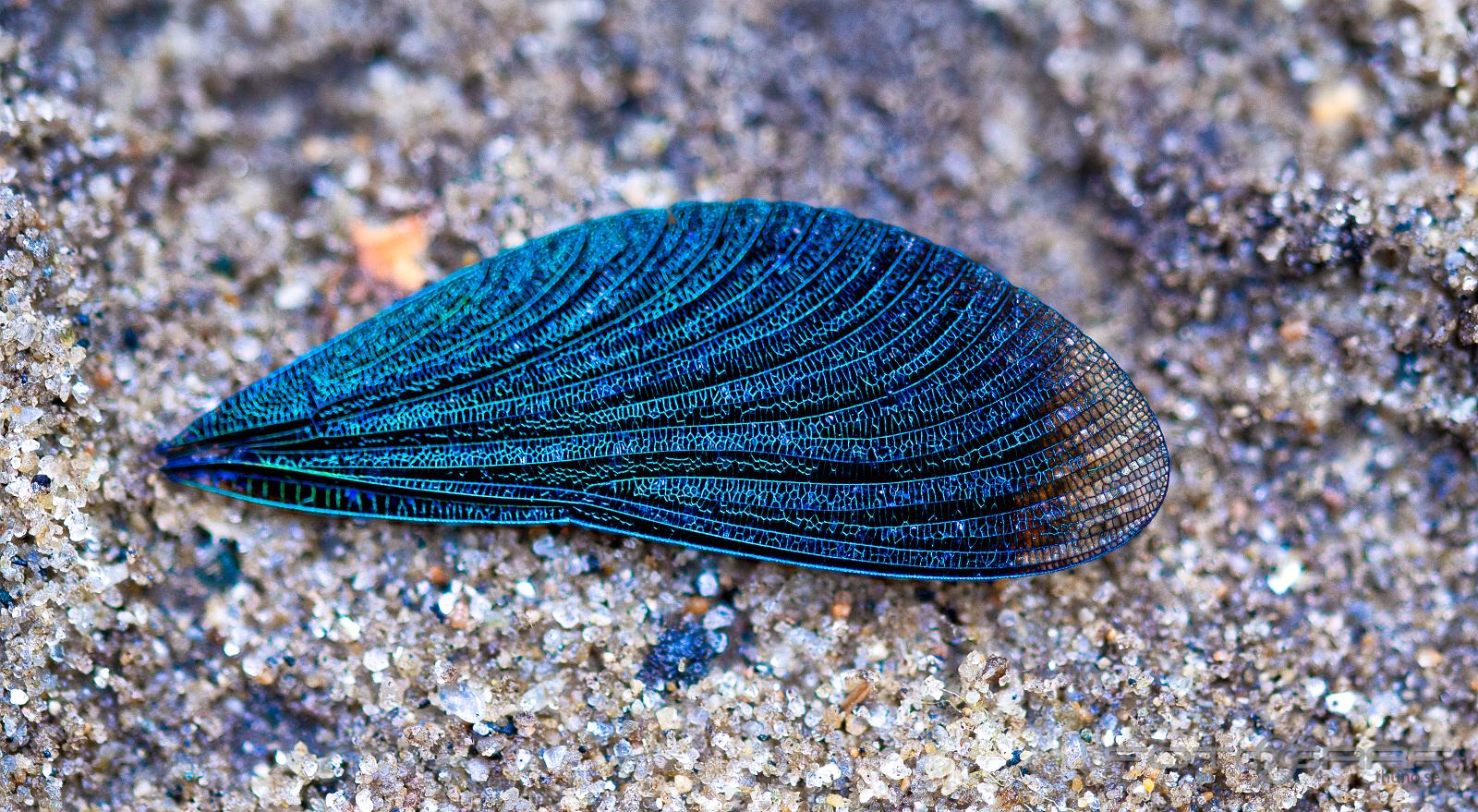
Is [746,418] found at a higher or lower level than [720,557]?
higher

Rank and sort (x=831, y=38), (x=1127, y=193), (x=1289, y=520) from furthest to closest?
(x=831, y=38) < (x=1127, y=193) < (x=1289, y=520)

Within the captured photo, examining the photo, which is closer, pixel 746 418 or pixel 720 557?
pixel 746 418

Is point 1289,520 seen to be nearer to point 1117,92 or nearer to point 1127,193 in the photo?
point 1127,193

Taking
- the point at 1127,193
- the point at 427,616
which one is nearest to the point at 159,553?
the point at 427,616
